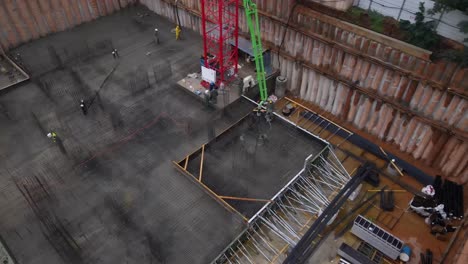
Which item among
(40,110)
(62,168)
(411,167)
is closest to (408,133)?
(411,167)

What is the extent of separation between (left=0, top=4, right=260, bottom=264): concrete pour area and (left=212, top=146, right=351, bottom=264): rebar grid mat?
1007 millimetres

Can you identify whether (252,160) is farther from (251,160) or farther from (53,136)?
(53,136)

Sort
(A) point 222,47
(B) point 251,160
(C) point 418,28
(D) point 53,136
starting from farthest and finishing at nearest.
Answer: (A) point 222,47 → (D) point 53,136 → (B) point 251,160 → (C) point 418,28

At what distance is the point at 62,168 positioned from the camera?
22.5 metres

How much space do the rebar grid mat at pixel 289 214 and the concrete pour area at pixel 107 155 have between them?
1007 millimetres

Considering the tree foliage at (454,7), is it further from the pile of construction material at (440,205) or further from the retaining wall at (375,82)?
the pile of construction material at (440,205)

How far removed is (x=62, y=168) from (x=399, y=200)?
21695 millimetres

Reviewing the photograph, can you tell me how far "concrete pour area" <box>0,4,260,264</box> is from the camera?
1889 cm

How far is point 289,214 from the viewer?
67.8 feet

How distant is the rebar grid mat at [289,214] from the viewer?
19078 millimetres

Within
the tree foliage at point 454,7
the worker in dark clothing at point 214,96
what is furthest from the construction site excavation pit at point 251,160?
the tree foliage at point 454,7

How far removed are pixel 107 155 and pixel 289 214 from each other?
12660 mm

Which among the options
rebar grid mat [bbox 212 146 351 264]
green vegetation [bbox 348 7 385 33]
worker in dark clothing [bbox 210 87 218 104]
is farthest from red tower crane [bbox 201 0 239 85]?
rebar grid mat [bbox 212 146 351 264]

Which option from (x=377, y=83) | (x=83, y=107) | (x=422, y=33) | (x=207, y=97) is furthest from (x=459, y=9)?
(x=83, y=107)
